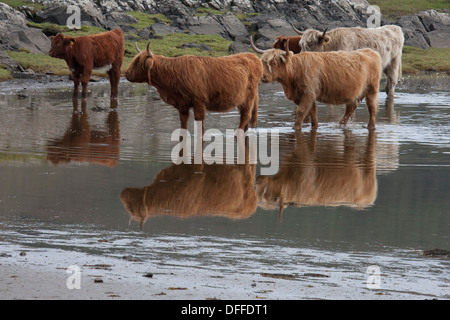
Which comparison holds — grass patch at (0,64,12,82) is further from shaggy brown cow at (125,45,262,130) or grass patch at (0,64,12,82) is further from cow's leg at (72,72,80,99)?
shaggy brown cow at (125,45,262,130)

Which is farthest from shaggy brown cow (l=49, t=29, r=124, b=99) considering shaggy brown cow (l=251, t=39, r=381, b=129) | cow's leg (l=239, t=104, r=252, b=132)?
cow's leg (l=239, t=104, r=252, b=132)

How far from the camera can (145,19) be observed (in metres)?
39.0

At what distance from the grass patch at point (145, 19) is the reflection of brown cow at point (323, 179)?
92.1 ft

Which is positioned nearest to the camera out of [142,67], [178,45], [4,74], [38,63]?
[142,67]

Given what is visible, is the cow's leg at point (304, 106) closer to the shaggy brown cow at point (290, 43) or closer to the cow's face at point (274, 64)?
the cow's face at point (274, 64)

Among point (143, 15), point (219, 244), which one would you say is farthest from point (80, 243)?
point (143, 15)

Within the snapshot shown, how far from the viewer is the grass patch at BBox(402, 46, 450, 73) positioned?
27703 millimetres

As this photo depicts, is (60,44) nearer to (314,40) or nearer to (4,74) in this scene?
(314,40)

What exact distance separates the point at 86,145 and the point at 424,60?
900 inches

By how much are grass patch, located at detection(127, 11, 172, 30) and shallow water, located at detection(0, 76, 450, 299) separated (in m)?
26.3

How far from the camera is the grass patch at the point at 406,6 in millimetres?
53562

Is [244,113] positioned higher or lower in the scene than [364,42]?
lower

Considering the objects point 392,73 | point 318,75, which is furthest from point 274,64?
point 392,73

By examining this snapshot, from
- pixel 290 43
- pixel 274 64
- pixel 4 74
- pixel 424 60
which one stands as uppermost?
pixel 274 64
